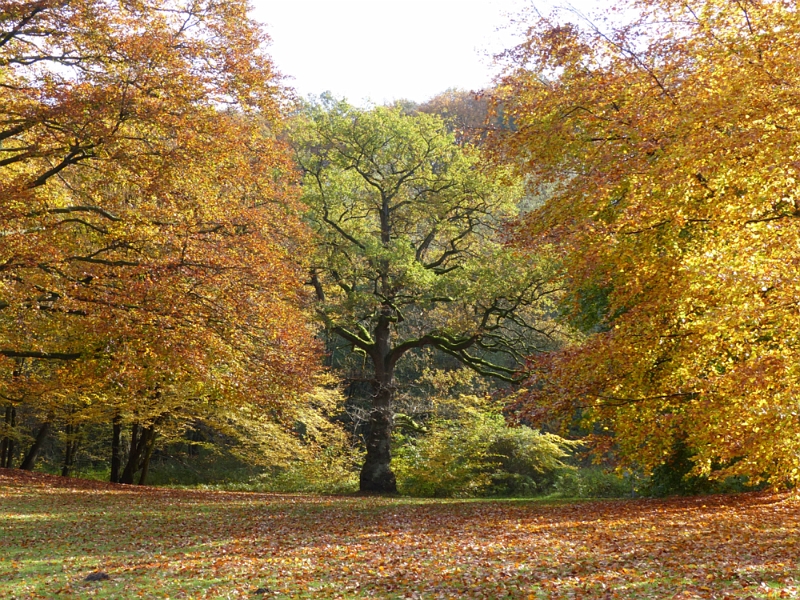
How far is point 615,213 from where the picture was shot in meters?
12.2

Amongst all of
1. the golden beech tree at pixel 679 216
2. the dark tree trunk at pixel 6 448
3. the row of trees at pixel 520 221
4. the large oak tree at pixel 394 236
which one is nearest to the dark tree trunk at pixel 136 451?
the dark tree trunk at pixel 6 448

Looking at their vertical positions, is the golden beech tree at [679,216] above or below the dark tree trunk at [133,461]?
above

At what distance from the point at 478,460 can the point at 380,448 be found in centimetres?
293

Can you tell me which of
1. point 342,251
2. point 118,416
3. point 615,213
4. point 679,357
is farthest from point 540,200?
Answer: point 679,357

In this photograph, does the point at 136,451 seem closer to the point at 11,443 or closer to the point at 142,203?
the point at 11,443

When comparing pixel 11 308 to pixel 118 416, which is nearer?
pixel 11 308

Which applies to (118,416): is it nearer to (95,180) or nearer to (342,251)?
(342,251)

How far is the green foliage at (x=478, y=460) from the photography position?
68.4 feet

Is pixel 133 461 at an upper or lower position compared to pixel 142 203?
lower

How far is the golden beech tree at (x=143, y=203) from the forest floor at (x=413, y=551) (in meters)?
2.69

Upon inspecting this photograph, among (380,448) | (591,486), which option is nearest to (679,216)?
(380,448)

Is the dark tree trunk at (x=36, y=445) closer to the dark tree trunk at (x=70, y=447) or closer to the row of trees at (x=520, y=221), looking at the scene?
the dark tree trunk at (x=70, y=447)

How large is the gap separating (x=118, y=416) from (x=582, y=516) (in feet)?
51.6

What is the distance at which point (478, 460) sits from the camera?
21.0 meters
